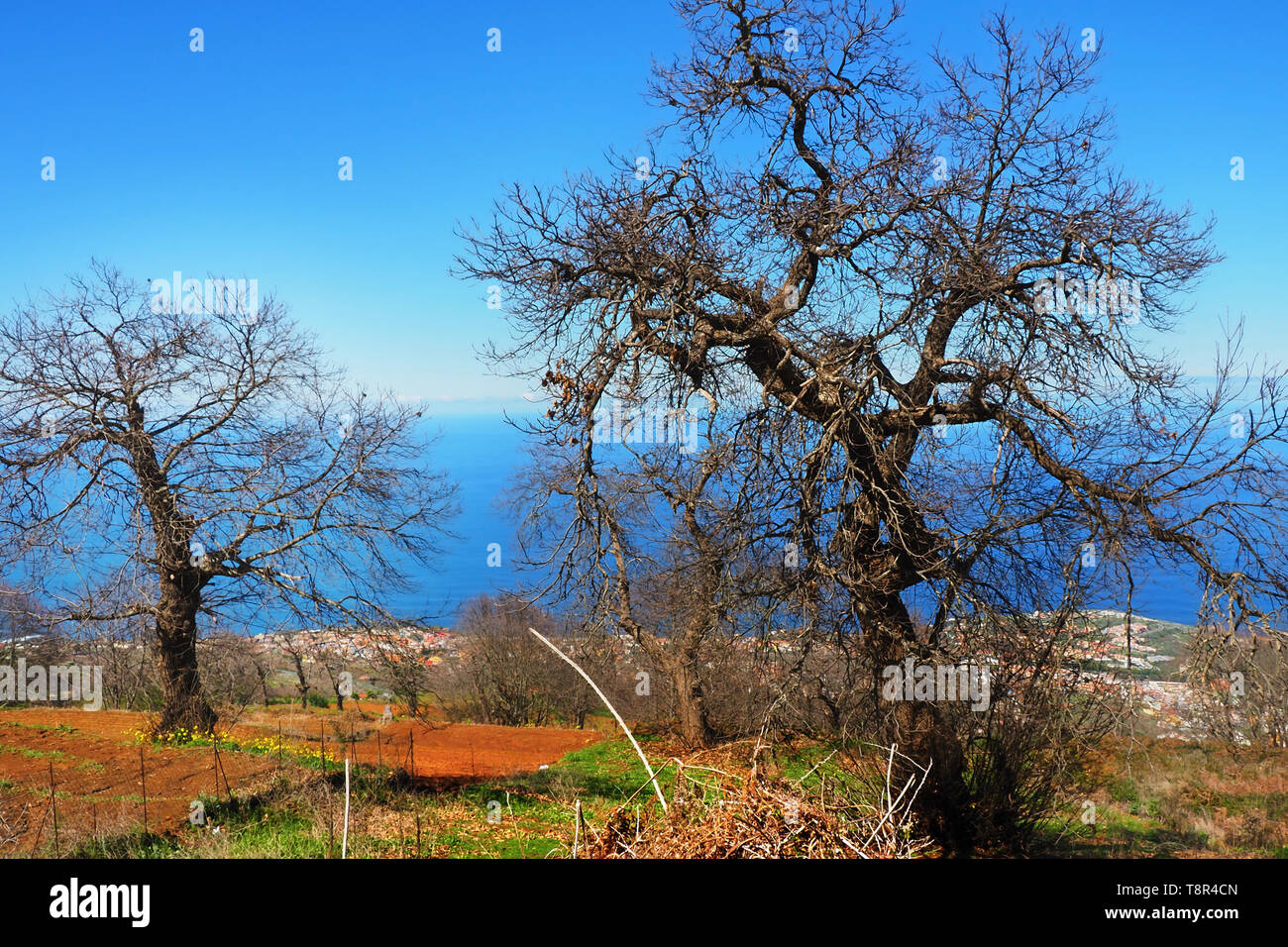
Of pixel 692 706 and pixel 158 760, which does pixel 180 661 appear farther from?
pixel 692 706

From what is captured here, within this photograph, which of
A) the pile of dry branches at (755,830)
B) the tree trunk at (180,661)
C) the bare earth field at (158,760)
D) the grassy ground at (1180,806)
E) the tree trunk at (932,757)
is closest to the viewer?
the pile of dry branches at (755,830)

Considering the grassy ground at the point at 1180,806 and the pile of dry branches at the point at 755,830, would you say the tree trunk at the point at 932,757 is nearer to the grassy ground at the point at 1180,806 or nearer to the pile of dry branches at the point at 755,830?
the grassy ground at the point at 1180,806

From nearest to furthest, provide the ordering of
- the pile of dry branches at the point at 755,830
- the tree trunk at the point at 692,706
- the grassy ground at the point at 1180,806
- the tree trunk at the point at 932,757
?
1. the pile of dry branches at the point at 755,830
2. the tree trunk at the point at 932,757
3. the grassy ground at the point at 1180,806
4. the tree trunk at the point at 692,706

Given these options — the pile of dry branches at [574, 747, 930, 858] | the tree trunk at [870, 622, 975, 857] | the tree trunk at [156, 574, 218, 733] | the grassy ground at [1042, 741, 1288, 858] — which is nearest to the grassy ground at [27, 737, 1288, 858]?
the grassy ground at [1042, 741, 1288, 858]

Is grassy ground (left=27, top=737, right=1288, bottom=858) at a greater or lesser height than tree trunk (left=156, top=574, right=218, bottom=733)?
lesser

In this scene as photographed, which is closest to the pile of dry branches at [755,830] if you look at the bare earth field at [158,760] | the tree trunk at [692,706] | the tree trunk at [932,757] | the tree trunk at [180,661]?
the tree trunk at [932,757]

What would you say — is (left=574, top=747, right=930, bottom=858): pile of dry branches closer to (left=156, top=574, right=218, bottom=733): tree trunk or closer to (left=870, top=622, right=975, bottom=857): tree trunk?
(left=870, top=622, right=975, bottom=857): tree trunk

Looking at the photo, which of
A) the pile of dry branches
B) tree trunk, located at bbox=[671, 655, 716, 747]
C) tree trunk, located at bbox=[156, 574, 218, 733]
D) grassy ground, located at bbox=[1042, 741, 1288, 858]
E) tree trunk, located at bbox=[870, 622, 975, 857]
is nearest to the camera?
the pile of dry branches

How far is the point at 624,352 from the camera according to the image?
25.5 feet

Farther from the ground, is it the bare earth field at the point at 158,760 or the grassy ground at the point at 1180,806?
the bare earth field at the point at 158,760

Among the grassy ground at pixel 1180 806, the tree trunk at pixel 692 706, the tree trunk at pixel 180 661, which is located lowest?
the grassy ground at pixel 1180 806

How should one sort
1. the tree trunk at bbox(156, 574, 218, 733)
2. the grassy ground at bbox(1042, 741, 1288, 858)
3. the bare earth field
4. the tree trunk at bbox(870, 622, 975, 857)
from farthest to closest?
the tree trunk at bbox(156, 574, 218, 733)
the grassy ground at bbox(1042, 741, 1288, 858)
the bare earth field
the tree trunk at bbox(870, 622, 975, 857)

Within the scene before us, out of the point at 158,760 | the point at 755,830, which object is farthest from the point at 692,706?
the point at 755,830

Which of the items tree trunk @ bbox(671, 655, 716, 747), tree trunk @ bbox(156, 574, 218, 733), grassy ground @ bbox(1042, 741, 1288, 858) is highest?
tree trunk @ bbox(156, 574, 218, 733)
